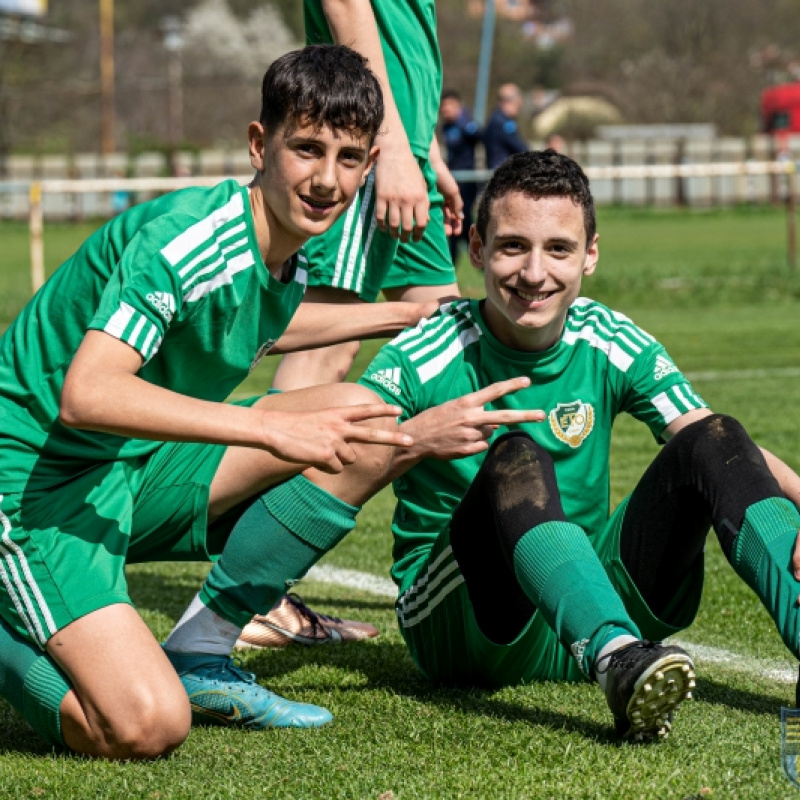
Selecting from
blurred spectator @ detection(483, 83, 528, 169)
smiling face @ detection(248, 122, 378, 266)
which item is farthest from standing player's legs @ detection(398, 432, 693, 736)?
blurred spectator @ detection(483, 83, 528, 169)

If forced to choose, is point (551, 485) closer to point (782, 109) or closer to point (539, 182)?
point (539, 182)

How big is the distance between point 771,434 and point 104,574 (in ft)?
15.3

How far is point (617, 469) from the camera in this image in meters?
6.47

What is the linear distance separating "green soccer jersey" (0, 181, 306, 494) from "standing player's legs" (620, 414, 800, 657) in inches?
38.0

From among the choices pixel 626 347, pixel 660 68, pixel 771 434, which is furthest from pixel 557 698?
pixel 660 68

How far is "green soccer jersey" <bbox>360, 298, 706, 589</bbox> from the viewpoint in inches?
128

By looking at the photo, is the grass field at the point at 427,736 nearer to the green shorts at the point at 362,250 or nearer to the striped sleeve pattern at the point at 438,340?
the striped sleeve pattern at the point at 438,340

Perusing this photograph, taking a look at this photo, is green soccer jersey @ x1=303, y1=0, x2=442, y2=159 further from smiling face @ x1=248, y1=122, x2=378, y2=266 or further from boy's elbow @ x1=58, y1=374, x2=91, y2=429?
boy's elbow @ x1=58, y1=374, x2=91, y2=429

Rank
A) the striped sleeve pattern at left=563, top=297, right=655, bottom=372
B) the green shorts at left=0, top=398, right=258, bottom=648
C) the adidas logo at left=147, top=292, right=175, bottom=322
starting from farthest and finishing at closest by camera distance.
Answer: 1. the striped sleeve pattern at left=563, top=297, right=655, bottom=372
2. the green shorts at left=0, top=398, right=258, bottom=648
3. the adidas logo at left=147, top=292, right=175, bottom=322

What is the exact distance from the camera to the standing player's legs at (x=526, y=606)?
8.61 feet

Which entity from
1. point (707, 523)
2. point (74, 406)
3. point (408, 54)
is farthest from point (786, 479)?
point (408, 54)

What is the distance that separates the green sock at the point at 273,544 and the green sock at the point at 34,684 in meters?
0.37

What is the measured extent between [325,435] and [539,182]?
0.90 metres

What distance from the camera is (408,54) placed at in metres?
Result: 4.48
